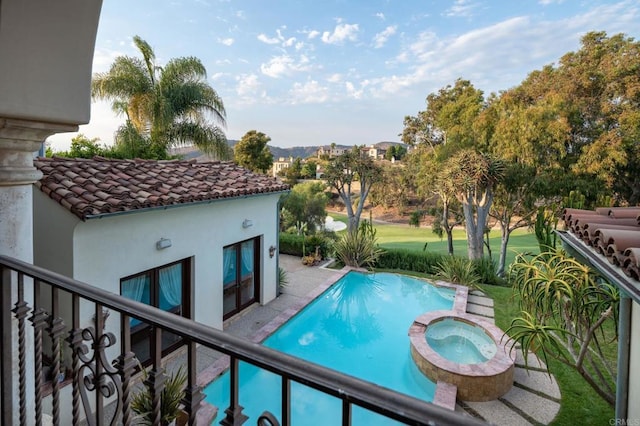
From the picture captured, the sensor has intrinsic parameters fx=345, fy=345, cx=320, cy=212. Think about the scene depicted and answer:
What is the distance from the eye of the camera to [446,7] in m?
18.2

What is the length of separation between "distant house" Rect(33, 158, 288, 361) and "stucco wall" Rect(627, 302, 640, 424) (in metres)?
7.89

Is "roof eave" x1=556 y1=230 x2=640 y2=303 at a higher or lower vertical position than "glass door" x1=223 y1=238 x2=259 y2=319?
higher

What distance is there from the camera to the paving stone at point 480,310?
11883mm

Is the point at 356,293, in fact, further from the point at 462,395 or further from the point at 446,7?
the point at 446,7

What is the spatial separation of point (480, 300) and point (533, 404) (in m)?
6.35

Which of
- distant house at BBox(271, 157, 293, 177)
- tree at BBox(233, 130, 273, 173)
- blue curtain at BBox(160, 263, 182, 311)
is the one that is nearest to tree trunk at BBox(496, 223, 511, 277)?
blue curtain at BBox(160, 263, 182, 311)

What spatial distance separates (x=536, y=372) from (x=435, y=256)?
29.4 ft

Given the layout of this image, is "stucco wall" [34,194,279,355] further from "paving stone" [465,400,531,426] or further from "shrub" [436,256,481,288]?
"shrub" [436,256,481,288]

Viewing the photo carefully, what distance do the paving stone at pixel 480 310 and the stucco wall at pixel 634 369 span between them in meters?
7.79

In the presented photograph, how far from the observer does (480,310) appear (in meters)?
12.2

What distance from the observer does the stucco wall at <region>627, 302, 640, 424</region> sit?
3.98 meters

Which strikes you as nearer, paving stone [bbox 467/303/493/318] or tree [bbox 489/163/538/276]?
paving stone [bbox 467/303/493/318]

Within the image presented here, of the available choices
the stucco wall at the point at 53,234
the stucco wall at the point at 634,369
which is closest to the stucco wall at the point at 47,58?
the stucco wall at the point at 53,234

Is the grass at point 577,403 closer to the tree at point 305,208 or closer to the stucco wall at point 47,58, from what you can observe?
the stucco wall at point 47,58
